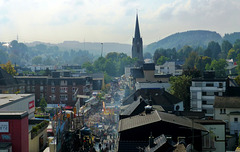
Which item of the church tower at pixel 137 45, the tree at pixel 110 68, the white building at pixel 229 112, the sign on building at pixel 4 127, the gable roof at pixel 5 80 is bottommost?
the white building at pixel 229 112

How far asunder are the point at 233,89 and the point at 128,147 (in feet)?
98.5

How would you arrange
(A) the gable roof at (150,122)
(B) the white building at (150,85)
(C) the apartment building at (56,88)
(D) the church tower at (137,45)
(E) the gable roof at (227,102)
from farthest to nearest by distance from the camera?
1. (D) the church tower at (137,45)
2. (C) the apartment building at (56,88)
3. (B) the white building at (150,85)
4. (E) the gable roof at (227,102)
5. (A) the gable roof at (150,122)

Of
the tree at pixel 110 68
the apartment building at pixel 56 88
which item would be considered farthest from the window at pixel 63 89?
the tree at pixel 110 68

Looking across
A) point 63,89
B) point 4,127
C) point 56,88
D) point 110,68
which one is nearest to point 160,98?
point 4,127

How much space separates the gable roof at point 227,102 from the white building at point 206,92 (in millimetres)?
5467

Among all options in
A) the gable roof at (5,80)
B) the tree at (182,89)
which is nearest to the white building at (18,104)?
the tree at (182,89)

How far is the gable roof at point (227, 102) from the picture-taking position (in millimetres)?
40344

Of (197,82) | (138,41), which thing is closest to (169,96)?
(197,82)

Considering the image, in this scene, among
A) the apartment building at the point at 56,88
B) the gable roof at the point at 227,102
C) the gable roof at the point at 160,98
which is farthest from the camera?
the apartment building at the point at 56,88

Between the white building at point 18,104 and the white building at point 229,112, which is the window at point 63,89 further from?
the white building at point 229,112

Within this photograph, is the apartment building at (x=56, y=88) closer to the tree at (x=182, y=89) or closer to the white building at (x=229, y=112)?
the tree at (x=182, y=89)

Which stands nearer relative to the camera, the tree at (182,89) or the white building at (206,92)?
the white building at (206,92)

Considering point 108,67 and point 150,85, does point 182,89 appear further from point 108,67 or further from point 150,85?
point 108,67

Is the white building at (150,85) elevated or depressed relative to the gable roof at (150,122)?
elevated
